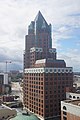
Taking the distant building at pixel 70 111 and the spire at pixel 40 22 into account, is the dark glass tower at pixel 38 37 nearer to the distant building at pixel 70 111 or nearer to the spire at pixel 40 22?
the spire at pixel 40 22

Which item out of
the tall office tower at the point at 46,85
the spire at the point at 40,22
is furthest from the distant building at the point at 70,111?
the spire at the point at 40,22

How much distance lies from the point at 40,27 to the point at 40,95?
40.1 metres

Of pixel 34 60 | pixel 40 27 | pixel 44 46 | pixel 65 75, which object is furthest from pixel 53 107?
pixel 40 27

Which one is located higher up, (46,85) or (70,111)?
(46,85)

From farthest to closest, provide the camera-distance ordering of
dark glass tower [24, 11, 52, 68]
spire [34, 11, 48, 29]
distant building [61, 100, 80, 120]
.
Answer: spire [34, 11, 48, 29] < dark glass tower [24, 11, 52, 68] < distant building [61, 100, 80, 120]

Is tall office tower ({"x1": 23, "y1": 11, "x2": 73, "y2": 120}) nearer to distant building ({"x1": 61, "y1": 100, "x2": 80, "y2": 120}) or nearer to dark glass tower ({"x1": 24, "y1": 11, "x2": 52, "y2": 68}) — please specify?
dark glass tower ({"x1": 24, "y1": 11, "x2": 52, "y2": 68})

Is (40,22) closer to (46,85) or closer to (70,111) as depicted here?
(46,85)

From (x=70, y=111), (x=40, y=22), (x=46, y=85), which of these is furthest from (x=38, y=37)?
(x=70, y=111)

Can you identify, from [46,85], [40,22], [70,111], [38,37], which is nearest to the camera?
[70,111]

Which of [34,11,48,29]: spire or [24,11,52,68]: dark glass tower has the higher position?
[34,11,48,29]: spire

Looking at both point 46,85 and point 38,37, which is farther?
point 38,37

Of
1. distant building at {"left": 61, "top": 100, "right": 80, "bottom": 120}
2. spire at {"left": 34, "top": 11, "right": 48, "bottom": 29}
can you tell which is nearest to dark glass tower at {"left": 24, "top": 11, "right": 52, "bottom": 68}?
spire at {"left": 34, "top": 11, "right": 48, "bottom": 29}

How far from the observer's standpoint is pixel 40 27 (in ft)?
381

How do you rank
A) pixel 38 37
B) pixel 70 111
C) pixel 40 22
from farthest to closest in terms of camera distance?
1. pixel 40 22
2. pixel 38 37
3. pixel 70 111
